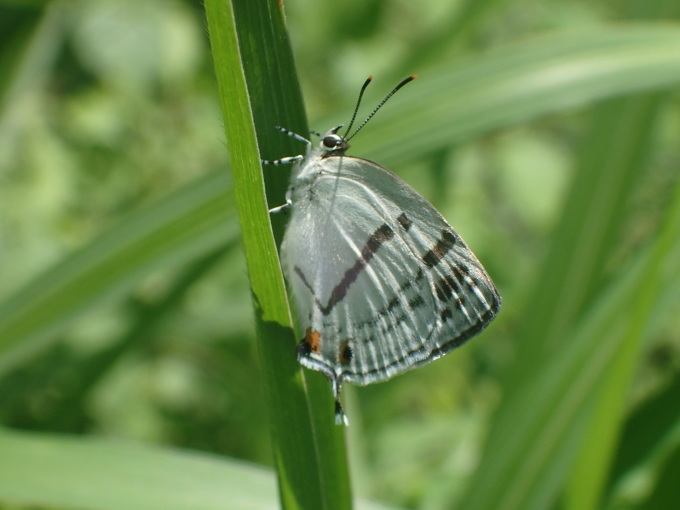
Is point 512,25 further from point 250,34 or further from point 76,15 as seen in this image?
point 250,34

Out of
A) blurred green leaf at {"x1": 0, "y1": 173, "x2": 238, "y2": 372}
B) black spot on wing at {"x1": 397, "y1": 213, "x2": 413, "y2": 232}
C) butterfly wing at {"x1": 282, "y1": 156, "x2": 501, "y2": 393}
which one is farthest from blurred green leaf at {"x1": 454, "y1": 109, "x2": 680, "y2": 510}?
blurred green leaf at {"x1": 0, "y1": 173, "x2": 238, "y2": 372}

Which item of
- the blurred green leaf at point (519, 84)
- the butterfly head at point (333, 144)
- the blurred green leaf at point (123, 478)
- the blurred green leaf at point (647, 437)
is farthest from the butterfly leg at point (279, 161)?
the blurred green leaf at point (647, 437)

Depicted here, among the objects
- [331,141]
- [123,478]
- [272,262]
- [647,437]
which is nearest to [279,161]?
[272,262]

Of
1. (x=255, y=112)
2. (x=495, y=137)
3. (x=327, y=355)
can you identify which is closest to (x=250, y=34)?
(x=255, y=112)

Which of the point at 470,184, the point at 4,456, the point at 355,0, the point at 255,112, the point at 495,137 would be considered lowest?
the point at 4,456

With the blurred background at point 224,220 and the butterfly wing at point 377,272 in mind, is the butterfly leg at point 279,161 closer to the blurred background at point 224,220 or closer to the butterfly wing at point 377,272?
the butterfly wing at point 377,272

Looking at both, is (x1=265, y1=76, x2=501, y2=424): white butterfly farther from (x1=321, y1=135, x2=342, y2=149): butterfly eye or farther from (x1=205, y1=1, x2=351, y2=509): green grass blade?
(x1=205, y1=1, x2=351, y2=509): green grass blade

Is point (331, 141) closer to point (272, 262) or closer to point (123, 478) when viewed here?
point (272, 262)
